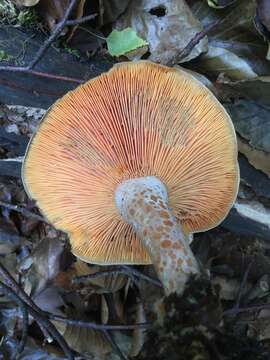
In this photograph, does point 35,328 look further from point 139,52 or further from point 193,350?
point 139,52

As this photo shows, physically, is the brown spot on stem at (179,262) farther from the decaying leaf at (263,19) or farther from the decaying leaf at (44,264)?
the decaying leaf at (263,19)

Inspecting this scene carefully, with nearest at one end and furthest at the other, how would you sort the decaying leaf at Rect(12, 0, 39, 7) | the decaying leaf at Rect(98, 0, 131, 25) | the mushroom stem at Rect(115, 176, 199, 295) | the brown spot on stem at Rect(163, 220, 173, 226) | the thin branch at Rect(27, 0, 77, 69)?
1. the mushroom stem at Rect(115, 176, 199, 295)
2. the brown spot on stem at Rect(163, 220, 173, 226)
3. the thin branch at Rect(27, 0, 77, 69)
4. the decaying leaf at Rect(12, 0, 39, 7)
5. the decaying leaf at Rect(98, 0, 131, 25)

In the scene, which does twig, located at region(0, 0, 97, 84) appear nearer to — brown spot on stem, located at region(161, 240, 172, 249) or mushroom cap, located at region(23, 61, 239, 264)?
mushroom cap, located at region(23, 61, 239, 264)

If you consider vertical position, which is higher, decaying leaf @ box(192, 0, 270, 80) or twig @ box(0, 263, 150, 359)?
decaying leaf @ box(192, 0, 270, 80)

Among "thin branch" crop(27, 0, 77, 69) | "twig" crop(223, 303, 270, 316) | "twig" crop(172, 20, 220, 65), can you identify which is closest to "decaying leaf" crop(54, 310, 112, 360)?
"twig" crop(223, 303, 270, 316)

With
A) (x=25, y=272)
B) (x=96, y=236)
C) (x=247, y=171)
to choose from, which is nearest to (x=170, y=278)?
(x=96, y=236)

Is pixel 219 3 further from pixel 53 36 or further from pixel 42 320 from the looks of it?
pixel 42 320

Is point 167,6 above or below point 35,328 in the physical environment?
above
